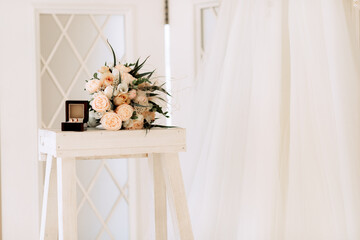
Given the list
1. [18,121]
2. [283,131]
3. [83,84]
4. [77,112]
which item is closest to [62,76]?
[83,84]

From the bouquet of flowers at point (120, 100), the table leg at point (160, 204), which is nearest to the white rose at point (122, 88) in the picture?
the bouquet of flowers at point (120, 100)

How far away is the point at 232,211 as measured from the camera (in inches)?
74.9

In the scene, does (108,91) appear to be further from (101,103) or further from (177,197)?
(177,197)

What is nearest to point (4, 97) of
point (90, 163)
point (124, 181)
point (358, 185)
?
point (90, 163)

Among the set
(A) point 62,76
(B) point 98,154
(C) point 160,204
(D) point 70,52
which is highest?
(D) point 70,52

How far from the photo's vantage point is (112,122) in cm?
172

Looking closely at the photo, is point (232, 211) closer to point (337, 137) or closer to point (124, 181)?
point (337, 137)

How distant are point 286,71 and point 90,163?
1134 mm

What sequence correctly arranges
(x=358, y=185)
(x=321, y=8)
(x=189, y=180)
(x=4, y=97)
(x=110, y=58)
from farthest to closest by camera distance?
(x=110, y=58) < (x=4, y=97) < (x=189, y=180) < (x=321, y=8) < (x=358, y=185)

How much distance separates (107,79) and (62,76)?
80 centimetres

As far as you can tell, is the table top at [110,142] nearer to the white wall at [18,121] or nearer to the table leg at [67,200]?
the table leg at [67,200]

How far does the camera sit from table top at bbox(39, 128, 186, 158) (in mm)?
1671

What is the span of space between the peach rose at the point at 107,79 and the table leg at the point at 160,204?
398 mm

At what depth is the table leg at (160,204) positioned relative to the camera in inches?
78.6
